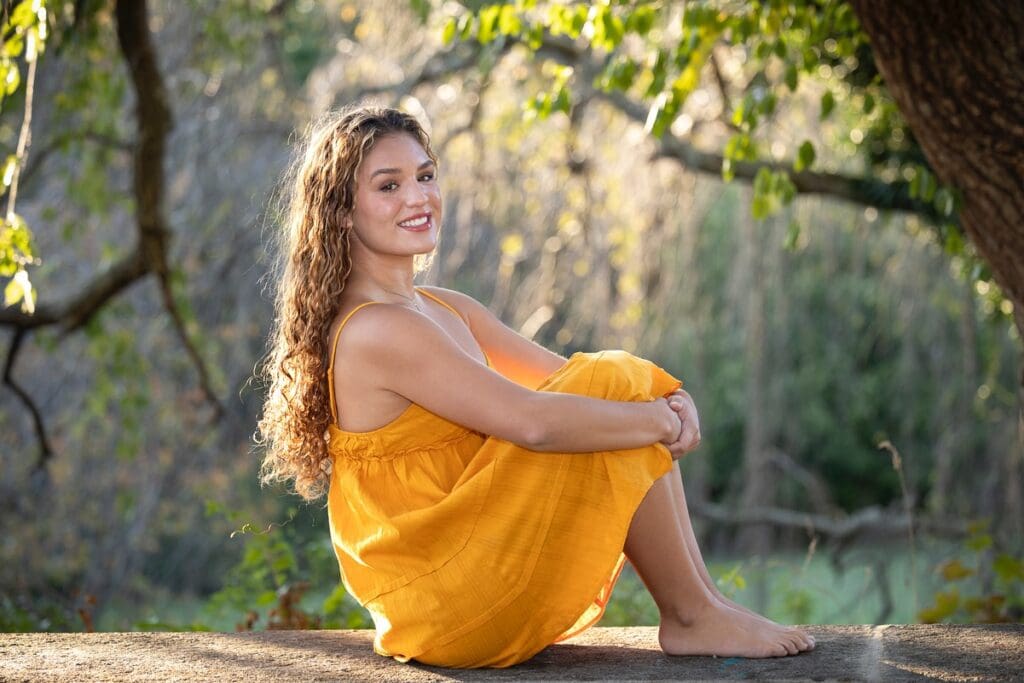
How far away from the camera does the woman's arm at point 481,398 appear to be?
227cm

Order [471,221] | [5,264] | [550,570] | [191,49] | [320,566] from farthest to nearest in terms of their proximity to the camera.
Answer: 1. [471,221]
2. [191,49]
3. [320,566]
4. [5,264]
5. [550,570]

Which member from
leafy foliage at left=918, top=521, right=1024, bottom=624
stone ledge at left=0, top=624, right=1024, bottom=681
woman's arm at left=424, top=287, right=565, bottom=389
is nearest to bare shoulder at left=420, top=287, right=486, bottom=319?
woman's arm at left=424, top=287, right=565, bottom=389

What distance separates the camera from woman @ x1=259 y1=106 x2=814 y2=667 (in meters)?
2.31

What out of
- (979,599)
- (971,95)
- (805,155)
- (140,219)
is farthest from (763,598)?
(971,95)

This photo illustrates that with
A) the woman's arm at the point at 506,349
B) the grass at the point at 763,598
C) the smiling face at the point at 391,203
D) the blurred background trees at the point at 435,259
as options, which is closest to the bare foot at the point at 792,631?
the woman's arm at the point at 506,349

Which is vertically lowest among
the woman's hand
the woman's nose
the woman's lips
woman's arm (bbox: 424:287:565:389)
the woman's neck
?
the woman's hand

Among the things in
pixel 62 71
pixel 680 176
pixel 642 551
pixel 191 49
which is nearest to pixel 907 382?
pixel 680 176

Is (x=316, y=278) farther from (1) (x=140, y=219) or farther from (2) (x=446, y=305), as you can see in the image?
(1) (x=140, y=219)

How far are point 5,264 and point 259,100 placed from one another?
4.13 m

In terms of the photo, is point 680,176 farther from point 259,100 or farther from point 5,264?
point 5,264

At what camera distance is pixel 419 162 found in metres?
2.57

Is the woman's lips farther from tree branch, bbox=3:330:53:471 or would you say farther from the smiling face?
tree branch, bbox=3:330:53:471

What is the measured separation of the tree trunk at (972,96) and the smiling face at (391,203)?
48.5 inches

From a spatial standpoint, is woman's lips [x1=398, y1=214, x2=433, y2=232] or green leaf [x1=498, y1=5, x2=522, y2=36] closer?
woman's lips [x1=398, y1=214, x2=433, y2=232]
